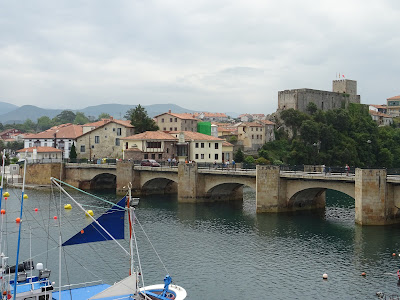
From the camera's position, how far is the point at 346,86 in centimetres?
16888

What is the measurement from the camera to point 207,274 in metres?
41.5

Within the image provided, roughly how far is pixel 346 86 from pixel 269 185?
368 ft

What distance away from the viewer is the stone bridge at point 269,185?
56.7 meters

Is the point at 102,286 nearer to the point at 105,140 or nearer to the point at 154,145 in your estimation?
the point at 154,145

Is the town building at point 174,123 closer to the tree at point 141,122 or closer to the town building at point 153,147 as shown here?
the tree at point 141,122

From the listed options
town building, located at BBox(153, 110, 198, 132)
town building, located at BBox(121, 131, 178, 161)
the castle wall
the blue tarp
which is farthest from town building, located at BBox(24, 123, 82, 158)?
the blue tarp

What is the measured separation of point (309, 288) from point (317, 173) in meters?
28.9

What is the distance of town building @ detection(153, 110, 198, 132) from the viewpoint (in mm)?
121775

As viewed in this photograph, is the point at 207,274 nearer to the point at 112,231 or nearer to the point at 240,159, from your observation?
the point at 112,231

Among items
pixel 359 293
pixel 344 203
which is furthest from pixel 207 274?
pixel 344 203

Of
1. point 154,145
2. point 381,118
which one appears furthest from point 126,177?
point 381,118

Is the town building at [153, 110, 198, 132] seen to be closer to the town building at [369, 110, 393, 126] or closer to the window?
the window

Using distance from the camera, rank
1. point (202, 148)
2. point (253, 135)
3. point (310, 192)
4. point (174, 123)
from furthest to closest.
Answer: point (253, 135) < point (174, 123) < point (202, 148) < point (310, 192)

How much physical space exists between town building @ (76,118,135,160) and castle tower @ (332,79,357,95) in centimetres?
8356
